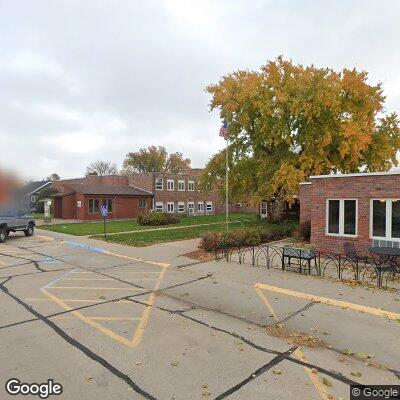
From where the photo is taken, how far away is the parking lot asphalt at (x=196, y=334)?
4.69 meters

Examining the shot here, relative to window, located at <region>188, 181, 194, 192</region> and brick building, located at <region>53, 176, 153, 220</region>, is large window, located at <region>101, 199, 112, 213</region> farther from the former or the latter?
window, located at <region>188, 181, 194, 192</region>

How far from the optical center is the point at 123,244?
18.4 meters

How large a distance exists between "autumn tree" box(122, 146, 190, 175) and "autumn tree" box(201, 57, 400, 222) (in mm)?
51727

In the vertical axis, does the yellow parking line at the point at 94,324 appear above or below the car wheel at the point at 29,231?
below

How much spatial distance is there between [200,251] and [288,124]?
528 inches

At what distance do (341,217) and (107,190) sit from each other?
3175cm

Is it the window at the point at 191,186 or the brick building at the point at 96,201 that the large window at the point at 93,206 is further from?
the window at the point at 191,186

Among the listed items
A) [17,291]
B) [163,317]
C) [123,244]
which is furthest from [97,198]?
[163,317]

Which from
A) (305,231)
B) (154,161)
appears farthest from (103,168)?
(305,231)

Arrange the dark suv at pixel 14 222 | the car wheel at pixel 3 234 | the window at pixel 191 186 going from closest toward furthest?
the car wheel at pixel 3 234 < the dark suv at pixel 14 222 < the window at pixel 191 186

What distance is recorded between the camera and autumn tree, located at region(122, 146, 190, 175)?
77.2m

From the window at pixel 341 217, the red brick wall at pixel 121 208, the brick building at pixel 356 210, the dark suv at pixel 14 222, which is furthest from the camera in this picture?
the red brick wall at pixel 121 208

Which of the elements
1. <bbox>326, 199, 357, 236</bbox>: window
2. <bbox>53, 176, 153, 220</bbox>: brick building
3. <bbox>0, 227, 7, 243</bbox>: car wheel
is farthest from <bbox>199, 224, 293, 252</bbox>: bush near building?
<bbox>53, 176, 153, 220</bbox>: brick building

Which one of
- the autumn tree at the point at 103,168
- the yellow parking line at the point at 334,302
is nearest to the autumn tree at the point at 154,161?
the autumn tree at the point at 103,168
